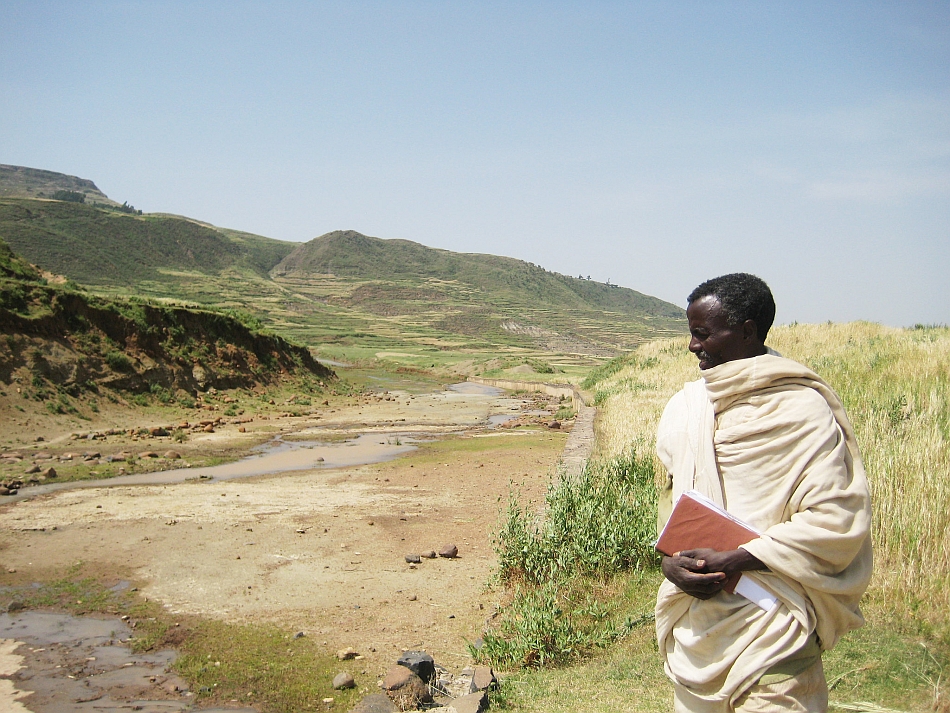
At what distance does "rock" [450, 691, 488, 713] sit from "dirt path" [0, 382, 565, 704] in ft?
Result: 5.78

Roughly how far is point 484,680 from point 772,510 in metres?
3.13

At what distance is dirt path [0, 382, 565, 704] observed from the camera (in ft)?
24.5

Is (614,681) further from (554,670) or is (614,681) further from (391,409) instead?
(391,409)

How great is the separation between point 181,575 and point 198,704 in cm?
334

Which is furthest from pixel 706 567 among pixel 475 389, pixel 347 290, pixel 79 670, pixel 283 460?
pixel 347 290

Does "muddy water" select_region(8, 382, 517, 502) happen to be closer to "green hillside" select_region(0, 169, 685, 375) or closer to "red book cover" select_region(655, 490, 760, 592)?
"red book cover" select_region(655, 490, 760, 592)

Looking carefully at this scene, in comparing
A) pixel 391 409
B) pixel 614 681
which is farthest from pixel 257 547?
pixel 391 409

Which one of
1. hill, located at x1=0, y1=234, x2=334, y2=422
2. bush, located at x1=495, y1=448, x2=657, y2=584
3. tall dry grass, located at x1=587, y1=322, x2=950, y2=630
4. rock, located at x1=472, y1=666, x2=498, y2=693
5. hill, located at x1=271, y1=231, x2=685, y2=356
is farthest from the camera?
hill, located at x1=271, y1=231, x2=685, y2=356

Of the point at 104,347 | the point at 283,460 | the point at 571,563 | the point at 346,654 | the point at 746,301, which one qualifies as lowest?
the point at 283,460

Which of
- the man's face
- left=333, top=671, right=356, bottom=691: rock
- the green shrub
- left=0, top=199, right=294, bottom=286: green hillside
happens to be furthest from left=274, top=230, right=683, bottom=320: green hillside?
the man's face

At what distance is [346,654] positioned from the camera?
254 inches

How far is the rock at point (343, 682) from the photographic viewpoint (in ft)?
19.3

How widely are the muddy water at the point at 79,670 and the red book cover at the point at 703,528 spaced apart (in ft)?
14.6

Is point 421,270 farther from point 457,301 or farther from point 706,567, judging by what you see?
point 706,567
